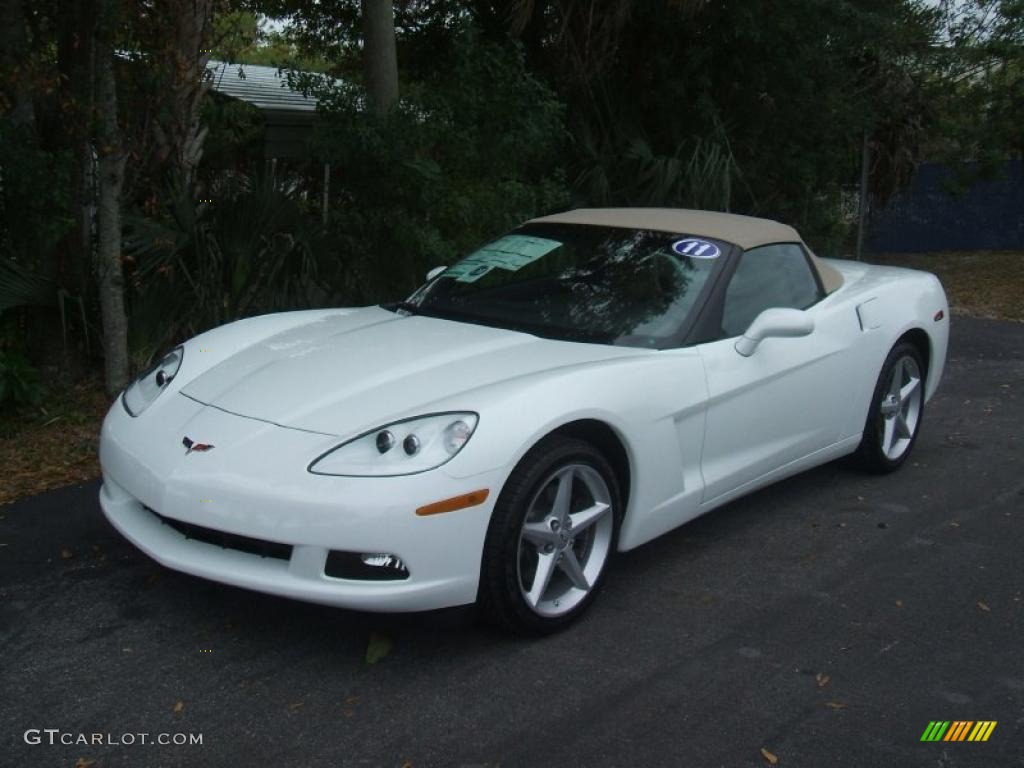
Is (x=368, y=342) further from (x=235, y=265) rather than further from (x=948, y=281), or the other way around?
(x=948, y=281)

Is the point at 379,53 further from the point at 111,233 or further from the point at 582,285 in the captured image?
the point at 582,285

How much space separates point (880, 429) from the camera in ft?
18.7

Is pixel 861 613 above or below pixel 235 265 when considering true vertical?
below

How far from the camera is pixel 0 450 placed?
6066 mm

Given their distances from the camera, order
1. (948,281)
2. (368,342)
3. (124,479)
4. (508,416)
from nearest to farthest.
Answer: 1. (508,416)
2. (124,479)
3. (368,342)
4. (948,281)

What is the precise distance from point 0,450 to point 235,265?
6.25ft

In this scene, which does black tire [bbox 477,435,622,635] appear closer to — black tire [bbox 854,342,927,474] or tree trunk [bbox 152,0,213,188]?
black tire [bbox 854,342,927,474]

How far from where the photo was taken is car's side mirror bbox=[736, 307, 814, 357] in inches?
178

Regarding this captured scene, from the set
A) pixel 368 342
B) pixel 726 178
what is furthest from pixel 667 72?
pixel 368 342

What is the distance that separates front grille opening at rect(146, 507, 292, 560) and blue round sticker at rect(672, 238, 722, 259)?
7.56 feet

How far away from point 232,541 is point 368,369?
2.71ft

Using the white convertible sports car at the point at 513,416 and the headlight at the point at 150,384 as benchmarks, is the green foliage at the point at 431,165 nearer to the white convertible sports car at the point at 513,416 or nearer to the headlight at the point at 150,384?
the white convertible sports car at the point at 513,416

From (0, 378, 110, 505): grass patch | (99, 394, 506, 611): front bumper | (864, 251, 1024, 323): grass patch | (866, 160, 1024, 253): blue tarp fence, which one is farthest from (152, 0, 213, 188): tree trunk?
(866, 160, 1024, 253): blue tarp fence

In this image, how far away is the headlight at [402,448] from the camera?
3.49 metres
